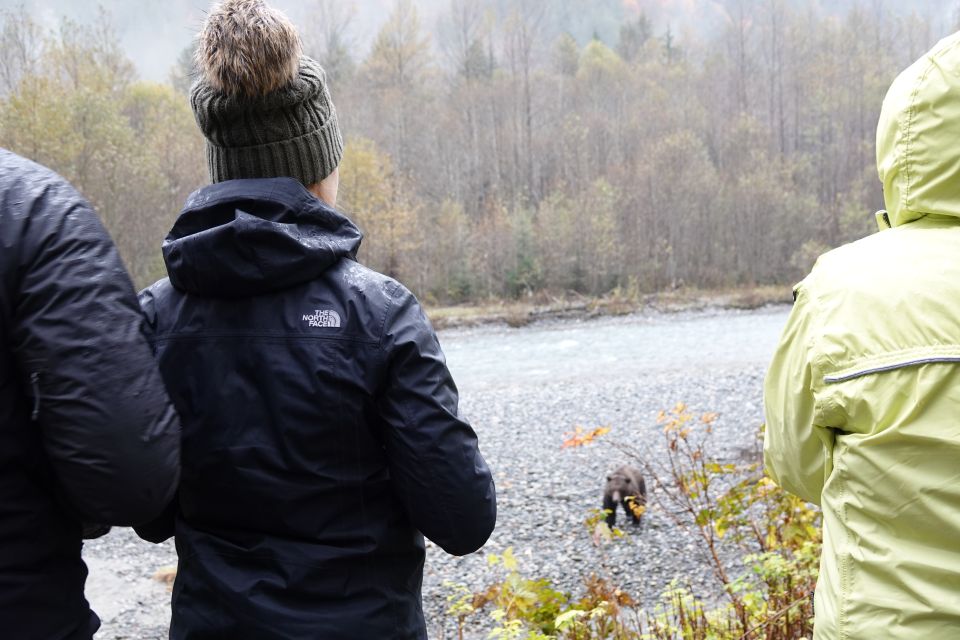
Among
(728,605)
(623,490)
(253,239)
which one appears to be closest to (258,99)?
(253,239)

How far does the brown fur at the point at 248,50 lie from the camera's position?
5.64 feet

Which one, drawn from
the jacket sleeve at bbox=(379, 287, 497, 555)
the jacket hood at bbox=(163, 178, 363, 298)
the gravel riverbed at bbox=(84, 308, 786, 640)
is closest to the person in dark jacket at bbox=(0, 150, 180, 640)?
the jacket hood at bbox=(163, 178, 363, 298)

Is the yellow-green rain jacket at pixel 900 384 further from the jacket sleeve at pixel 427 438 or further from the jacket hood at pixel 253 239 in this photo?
the jacket hood at pixel 253 239

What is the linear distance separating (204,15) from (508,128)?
41.5 m

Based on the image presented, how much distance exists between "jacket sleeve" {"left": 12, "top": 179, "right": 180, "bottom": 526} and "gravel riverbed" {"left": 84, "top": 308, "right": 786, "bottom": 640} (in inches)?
130

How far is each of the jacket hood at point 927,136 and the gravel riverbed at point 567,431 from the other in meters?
3.12

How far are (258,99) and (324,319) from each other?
0.49 metres

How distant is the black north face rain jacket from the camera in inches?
64.0

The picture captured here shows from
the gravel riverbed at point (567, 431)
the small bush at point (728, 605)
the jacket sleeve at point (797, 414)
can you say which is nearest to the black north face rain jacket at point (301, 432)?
the jacket sleeve at point (797, 414)

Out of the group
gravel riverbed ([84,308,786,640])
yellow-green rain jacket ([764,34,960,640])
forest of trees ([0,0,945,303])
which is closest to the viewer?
yellow-green rain jacket ([764,34,960,640])

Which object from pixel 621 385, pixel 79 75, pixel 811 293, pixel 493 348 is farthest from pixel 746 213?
pixel 811 293

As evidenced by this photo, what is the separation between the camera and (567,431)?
12211 millimetres

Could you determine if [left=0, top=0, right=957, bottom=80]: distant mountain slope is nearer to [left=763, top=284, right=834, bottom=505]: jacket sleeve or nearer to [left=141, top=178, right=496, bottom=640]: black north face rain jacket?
[left=141, top=178, right=496, bottom=640]: black north face rain jacket

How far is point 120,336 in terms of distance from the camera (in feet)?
4.52
